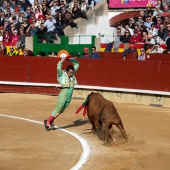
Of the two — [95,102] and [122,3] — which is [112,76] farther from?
[95,102]

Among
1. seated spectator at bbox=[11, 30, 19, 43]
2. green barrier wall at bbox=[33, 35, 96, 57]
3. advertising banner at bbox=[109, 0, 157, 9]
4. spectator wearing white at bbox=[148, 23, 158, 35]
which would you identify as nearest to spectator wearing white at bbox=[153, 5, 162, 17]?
advertising banner at bbox=[109, 0, 157, 9]

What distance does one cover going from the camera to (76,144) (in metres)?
7.52

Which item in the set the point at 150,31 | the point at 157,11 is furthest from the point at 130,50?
the point at 157,11

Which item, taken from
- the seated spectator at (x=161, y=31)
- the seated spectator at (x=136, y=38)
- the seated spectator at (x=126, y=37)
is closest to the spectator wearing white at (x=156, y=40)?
the seated spectator at (x=161, y=31)

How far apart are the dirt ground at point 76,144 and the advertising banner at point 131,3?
549cm

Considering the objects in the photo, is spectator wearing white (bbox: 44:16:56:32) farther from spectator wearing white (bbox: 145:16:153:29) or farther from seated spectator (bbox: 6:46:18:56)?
spectator wearing white (bbox: 145:16:153:29)

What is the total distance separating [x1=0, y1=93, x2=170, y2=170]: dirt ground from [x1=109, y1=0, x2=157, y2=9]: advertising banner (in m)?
5.49

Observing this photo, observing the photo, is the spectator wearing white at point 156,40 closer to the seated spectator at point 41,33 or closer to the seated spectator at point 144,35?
the seated spectator at point 144,35

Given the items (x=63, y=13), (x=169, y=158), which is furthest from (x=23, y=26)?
(x=169, y=158)

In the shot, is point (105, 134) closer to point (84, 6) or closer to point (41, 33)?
point (41, 33)

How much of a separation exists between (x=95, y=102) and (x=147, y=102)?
4961 mm

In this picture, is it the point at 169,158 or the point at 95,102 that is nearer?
the point at 169,158

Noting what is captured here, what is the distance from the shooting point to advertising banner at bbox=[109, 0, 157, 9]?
52.6ft

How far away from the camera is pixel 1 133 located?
8.40m
